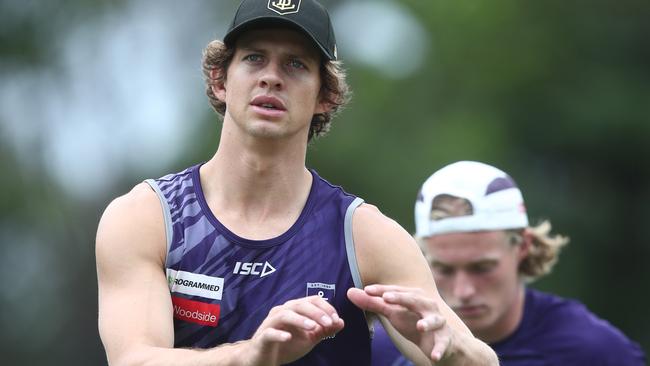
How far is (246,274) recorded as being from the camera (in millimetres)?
6688

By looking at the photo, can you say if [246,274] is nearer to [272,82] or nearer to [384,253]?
[384,253]

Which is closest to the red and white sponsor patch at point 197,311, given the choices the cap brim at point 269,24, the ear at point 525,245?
the cap brim at point 269,24

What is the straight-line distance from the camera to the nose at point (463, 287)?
9.07 m

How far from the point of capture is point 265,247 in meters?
6.74

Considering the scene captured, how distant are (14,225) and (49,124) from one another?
195cm

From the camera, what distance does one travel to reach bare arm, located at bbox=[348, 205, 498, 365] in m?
6.09

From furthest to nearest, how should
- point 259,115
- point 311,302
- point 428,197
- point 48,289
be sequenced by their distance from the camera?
point 48,289, point 428,197, point 259,115, point 311,302

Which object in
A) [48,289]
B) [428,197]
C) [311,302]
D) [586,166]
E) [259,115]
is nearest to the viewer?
[311,302]

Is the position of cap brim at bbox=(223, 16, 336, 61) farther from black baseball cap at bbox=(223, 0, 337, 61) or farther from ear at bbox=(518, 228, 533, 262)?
ear at bbox=(518, 228, 533, 262)

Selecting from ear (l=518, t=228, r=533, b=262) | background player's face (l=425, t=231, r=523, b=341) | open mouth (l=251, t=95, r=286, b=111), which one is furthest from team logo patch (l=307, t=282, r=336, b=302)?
ear (l=518, t=228, r=533, b=262)

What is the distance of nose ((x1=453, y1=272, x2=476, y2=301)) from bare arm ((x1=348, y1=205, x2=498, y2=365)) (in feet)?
7.43

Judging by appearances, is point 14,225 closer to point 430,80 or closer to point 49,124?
point 49,124

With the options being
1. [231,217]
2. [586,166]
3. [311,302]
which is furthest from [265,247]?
[586,166]

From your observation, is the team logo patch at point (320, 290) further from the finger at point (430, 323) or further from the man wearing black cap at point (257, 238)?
the finger at point (430, 323)
